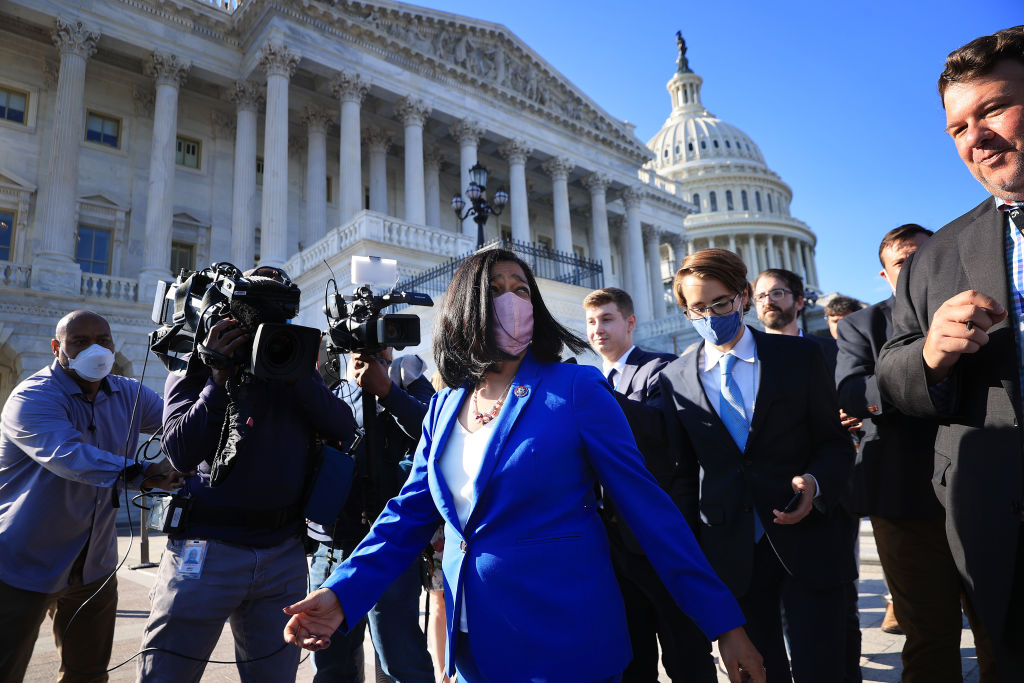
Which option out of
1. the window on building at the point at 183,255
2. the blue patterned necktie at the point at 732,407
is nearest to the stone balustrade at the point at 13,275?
the window on building at the point at 183,255

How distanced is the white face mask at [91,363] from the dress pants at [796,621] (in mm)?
3690

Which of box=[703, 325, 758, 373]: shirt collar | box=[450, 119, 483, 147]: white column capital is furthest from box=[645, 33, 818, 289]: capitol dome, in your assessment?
box=[703, 325, 758, 373]: shirt collar

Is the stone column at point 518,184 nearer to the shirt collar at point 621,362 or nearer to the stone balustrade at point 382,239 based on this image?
the stone balustrade at point 382,239

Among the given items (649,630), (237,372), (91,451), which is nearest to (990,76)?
(649,630)

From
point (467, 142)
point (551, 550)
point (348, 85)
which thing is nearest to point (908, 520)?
point (551, 550)

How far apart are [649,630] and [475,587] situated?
4.78 ft

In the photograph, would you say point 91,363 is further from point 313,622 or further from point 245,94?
point 245,94

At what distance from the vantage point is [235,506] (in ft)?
8.83

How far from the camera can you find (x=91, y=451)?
3.28 meters

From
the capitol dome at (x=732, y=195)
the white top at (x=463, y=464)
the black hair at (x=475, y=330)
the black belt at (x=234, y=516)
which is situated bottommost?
the black belt at (x=234, y=516)

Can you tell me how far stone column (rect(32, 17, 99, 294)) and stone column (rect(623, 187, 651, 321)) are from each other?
25.5 meters

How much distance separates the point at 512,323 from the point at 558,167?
3201 cm

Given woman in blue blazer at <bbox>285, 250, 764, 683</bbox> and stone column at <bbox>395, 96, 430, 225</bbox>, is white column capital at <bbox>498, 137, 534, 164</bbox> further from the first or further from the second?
woman in blue blazer at <bbox>285, 250, 764, 683</bbox>

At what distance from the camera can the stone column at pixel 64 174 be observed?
1875 cm
